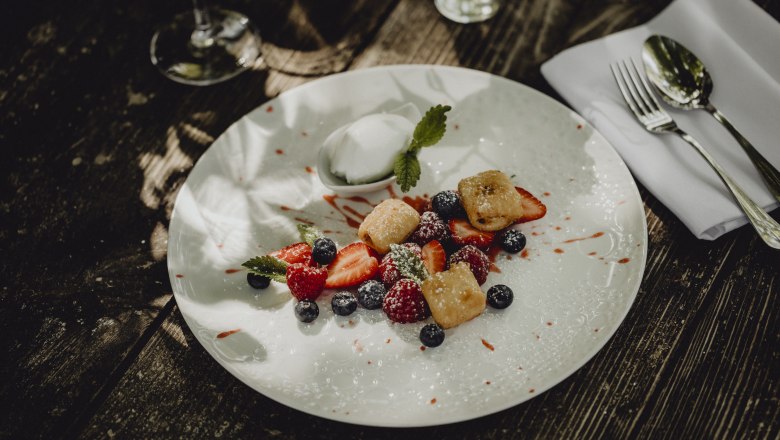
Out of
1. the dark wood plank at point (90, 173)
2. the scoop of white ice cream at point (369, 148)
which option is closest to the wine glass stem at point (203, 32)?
the dark wood plank at point (90, 173)

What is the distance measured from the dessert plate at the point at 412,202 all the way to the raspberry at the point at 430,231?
12 cm

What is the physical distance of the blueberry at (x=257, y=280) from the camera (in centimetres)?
123

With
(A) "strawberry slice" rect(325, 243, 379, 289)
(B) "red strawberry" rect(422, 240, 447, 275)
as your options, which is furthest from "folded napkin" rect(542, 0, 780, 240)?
(A) "strawberry slice" rect(325, 243, 379, 289)

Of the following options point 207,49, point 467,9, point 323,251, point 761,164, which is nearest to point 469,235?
point 323,251

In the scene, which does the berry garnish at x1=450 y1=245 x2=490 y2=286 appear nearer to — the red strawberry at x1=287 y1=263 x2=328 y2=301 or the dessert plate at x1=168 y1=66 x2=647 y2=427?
the dessert plate at x1=168 y1=66 x2=647 y2=427

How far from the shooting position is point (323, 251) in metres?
1.25

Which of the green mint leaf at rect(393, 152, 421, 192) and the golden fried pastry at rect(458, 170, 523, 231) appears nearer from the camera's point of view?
the golden fried pastry at rect(458, 170, 523, 231)

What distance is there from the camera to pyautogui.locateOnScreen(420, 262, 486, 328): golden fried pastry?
1.13 metres

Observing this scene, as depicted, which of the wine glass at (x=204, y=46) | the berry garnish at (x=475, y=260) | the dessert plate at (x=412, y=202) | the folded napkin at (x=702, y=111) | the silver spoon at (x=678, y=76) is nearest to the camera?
the dessert plate at (x=412, y=202)

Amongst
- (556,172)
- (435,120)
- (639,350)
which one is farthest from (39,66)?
(639,350)

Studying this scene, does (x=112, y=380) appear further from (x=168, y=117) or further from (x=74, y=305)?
(x=168, y=117)

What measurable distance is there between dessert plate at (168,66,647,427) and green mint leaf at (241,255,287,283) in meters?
0.04

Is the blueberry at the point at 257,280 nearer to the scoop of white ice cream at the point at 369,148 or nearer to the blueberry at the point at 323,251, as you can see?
the blueberry at the point at 323,251

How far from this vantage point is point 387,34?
178 centimetres
